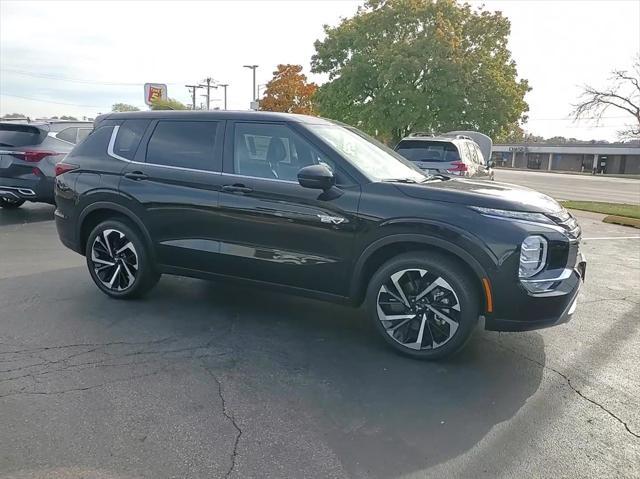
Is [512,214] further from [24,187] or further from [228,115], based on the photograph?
[24,187]

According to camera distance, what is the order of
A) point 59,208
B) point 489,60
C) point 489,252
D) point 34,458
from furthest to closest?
1. point 489,60
2. point 59,208
3. point 489,252
4. point 34,458

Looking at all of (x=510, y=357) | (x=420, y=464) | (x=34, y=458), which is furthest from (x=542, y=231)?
(x=34, y=458)

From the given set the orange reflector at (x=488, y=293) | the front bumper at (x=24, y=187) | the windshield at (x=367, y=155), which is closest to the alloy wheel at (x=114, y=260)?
the windshield at (x=367, y=155)

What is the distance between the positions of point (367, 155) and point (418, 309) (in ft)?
4.83

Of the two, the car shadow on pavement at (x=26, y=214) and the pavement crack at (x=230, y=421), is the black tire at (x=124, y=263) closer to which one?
the pavement crack at (x=230, y=421)

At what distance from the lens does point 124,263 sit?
5.04 meters

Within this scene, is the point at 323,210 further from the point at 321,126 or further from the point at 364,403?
the point at 364,403

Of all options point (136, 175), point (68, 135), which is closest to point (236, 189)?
point (136, 175)

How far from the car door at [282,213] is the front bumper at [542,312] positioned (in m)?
1.23

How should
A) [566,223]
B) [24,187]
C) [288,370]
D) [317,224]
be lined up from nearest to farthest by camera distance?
[288,370] → [566,223] → [317,224] → [24,187]

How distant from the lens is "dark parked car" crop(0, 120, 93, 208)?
9.28m

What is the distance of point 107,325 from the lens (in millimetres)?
4453

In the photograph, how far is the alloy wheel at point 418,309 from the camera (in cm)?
380

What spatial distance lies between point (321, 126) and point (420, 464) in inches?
115
